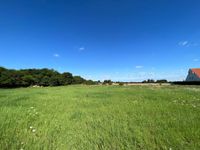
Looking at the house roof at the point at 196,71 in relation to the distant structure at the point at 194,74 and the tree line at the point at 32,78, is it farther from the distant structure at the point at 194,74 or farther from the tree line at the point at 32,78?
the tree line at the point at 32,78

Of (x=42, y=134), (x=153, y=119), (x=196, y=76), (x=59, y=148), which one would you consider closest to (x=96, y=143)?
(x=59, y=148)

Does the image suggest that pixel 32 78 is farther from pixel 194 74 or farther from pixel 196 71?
pixel 196 71

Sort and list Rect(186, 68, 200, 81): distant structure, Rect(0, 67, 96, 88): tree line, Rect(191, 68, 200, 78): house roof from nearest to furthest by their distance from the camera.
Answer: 1. Rect(186, 68, 200, 81): distant structure
2. Rect(191, 68, 200, 78): house roof
3. Rect(0, 67, 96, 88): tree line

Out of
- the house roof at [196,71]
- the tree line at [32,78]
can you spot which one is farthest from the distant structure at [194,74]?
the tree line at [32,78]

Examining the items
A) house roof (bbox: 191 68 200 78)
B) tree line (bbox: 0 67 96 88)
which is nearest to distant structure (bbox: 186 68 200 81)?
house roof (bbox: 191 68 200 78)

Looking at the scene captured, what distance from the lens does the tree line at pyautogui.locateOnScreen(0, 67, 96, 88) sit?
57641 mm

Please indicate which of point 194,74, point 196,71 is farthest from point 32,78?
point 196,71

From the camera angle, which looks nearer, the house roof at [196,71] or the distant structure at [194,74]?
the distant structure at [194,74]

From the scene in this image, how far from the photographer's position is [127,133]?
429 centimetres

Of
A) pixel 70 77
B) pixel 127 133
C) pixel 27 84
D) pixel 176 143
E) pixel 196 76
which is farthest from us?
pixel 70 77

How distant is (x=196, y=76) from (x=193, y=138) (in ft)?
194

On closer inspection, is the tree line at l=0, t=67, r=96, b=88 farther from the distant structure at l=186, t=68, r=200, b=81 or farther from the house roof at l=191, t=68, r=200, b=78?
the house roof at l=191, t=68, r=200, b=78

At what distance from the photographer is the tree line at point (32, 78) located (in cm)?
5764

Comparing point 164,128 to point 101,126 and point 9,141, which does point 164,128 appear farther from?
point 9,141
